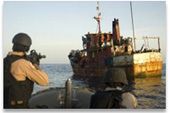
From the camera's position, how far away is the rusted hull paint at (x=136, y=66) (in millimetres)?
3322

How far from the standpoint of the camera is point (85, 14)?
3.35 meters

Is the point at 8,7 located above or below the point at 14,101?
above

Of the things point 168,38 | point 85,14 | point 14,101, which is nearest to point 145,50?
point 168,38

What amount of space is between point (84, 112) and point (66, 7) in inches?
35.7

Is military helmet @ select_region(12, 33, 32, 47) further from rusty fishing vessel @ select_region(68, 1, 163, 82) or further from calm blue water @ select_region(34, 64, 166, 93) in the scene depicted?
rusty fishing vessel @ select_region(68, 1, 163, 82)

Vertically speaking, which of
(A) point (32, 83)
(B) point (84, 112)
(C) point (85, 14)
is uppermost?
(C) point (85, 14)

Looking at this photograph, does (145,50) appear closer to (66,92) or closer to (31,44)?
(66,92)

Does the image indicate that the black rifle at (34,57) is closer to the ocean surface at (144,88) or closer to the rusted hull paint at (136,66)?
the ocean surface at (144,88)

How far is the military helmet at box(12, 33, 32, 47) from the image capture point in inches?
130

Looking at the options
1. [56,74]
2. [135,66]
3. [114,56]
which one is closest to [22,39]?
[56,74]

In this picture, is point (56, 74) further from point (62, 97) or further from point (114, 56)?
point (114, 56)

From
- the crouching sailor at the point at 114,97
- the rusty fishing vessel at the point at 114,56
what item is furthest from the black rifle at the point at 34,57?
the crouching sailor at the point at 114,97

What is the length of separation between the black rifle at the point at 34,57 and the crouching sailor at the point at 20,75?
24 mm

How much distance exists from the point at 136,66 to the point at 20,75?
39.4 inches
